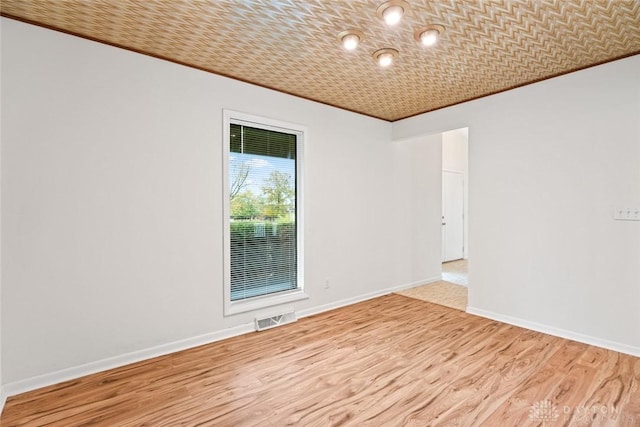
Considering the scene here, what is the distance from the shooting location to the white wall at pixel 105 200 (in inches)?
85.1

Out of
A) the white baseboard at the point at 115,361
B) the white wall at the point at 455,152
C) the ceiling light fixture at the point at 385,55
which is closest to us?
the white baseboard at the point at 115,361

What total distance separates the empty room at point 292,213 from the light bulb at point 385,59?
0.06 ft

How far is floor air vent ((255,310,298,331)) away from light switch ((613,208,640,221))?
10.6 feet

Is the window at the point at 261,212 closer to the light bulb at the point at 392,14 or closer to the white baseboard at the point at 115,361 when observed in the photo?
the white baseboard at the point at 115,361

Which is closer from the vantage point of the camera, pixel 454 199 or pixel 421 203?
pixel 421 203

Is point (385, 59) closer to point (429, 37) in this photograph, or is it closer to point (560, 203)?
point (429, 37)

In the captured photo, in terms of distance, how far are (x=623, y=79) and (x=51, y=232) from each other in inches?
189

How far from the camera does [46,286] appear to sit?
2.24m


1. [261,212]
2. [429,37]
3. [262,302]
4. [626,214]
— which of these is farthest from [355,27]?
[626,214]

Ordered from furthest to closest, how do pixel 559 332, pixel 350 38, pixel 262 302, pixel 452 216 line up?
pixel 452 216, pixel 262 302, pixel 559 332, pixel 350 38

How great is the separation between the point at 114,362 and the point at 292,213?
7.05 feet

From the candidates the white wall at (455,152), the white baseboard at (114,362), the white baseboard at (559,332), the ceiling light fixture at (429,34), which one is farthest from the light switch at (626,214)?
the white wall at (455,152)

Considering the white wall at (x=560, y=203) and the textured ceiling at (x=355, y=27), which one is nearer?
the textured ceiling at (x=355, y=27)

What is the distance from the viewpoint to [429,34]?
2289mm
